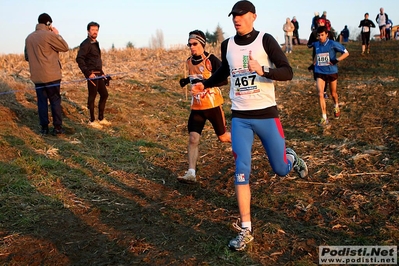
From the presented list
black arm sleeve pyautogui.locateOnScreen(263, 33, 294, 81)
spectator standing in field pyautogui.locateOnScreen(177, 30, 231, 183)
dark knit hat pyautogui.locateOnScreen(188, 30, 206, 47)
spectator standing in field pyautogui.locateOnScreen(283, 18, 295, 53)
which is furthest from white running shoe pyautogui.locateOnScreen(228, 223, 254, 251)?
spectator standing in field pyautogui.locateOnScreen(283, 18, 295, 53)

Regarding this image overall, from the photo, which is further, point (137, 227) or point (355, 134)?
point (355, 134)

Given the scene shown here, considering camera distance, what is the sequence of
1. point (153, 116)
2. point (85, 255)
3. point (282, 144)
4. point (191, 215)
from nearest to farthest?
point (85, 255)
point (282, 144)
point (191, 215)
point (153, 116)

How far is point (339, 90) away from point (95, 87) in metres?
8.04

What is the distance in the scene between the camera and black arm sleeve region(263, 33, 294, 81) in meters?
4.07

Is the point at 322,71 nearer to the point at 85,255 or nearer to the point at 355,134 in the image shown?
the point at 355,134

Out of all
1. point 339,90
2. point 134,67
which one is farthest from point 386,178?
point 134,67

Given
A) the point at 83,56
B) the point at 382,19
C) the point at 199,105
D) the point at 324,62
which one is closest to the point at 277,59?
the point at 199,105

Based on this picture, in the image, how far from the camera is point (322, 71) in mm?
9547

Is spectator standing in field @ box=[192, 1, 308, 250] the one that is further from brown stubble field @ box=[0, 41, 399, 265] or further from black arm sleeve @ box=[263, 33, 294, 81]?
brown stubble field @ box=[0, 41, 399, 265]

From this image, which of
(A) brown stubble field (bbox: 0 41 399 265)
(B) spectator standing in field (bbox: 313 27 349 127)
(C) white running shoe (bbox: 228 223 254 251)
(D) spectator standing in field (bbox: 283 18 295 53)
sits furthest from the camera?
(D) spectator standing in field (bbox: 283 18 295 53)

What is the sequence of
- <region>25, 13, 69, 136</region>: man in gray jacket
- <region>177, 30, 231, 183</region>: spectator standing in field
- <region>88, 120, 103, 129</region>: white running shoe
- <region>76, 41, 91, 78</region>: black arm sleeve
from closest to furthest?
<region>177, 30, 231, 183</region>: spectator standing in field
<region>25, 13, 69, 136</region>: man in gray jacket
<region>76, 41, 91, 78</region>: black arm sleeve
<region>88, 120, 103, 129</region>: white running shoe

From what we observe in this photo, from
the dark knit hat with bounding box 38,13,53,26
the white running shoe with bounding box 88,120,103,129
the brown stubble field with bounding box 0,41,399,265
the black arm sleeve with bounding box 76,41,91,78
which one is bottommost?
the brown stubble field with bounding box 0,41,399,265

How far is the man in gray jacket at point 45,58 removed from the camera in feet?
27.7

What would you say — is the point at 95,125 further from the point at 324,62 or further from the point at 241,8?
the point at 241,8
